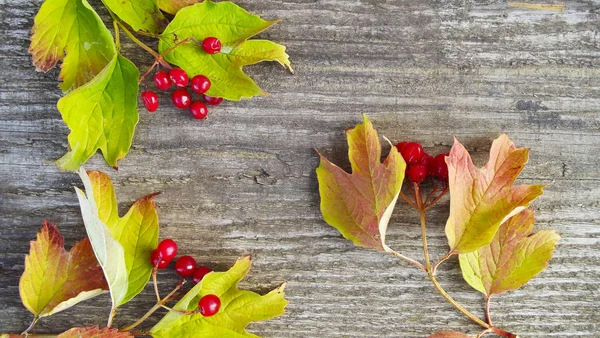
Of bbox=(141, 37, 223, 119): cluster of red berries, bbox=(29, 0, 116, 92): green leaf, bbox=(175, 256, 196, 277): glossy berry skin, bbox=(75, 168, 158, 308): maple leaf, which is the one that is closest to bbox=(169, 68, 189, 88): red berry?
bbox=(141, 37, 223, 119): cluster of red berries

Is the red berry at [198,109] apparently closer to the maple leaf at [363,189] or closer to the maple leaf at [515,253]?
the maple leaf at [363,189]

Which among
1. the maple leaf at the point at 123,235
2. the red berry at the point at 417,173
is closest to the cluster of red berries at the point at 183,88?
the maple leaf at the point at 123,235

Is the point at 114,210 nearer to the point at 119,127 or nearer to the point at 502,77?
the point at 119,127

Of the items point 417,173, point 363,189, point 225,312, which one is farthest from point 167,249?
point 417,173

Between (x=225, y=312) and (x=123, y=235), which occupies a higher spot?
(x=123, y=235)

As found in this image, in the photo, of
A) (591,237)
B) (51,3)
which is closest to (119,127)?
(51,3)

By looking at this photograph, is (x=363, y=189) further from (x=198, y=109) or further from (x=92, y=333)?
(x=92, y=333)
